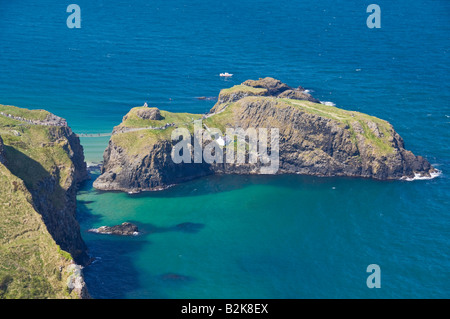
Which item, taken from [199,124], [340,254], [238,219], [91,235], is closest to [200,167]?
[199,124]

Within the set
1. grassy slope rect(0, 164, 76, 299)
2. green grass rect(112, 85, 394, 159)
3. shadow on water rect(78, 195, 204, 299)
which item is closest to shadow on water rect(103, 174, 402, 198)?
green grass rect(112, 85, 394, 159)

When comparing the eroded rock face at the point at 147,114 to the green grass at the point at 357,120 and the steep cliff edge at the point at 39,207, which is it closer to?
the steep cliff edge at the point at 39,207

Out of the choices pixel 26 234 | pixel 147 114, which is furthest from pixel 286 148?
pixel 26 234

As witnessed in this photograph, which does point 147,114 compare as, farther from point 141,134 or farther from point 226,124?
point 226,124

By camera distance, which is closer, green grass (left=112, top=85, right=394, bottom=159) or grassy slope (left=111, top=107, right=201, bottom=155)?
grassy slope (left=111, top=107, right=201, bottom=155)

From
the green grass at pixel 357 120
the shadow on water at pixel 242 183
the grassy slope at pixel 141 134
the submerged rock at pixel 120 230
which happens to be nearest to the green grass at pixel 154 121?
the grassy slope at pixel 141 134

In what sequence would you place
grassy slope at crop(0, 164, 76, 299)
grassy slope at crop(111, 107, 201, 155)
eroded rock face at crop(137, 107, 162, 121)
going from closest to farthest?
grassy slope at crop(0, 164, 76, 299) → grassy slope at crop(111, 107, 201, 155) → eroded rock face at crop(137, 107, 162, 121)

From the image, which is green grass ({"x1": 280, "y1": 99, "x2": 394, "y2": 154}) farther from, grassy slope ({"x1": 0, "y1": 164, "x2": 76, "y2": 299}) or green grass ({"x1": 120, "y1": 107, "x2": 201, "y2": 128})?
grassy slope ({"x1": 0, "y1": 164, "x2": 76, "y2": 299})
